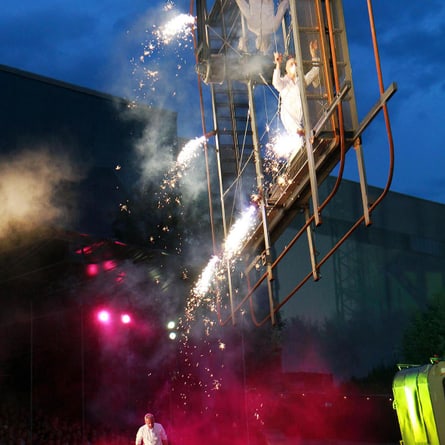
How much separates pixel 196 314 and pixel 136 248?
167 inches

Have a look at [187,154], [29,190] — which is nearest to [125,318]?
[29,190]

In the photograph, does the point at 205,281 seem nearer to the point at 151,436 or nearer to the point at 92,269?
the point at 92,269

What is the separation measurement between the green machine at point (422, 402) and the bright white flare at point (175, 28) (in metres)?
6.88

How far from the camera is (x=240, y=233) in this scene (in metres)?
9.62

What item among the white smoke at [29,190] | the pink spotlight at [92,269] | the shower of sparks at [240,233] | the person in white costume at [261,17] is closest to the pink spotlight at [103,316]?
the pink spotlight at [92,269]

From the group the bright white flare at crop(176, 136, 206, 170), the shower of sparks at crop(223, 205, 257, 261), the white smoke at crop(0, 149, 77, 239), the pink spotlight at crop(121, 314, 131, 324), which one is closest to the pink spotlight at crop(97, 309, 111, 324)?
the pink spotlight at crop(121, 314, 131, 324)

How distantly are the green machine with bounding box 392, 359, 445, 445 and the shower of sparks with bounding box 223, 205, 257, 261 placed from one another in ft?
9.49

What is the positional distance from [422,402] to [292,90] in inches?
174

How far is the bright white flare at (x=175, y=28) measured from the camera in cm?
1167

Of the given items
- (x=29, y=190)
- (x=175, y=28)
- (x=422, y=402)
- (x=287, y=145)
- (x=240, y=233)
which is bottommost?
(x=422, y=402)

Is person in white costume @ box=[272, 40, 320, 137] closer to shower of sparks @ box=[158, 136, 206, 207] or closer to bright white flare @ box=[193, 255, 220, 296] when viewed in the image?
bright white flare @ box=[193, 255, 220, 296]

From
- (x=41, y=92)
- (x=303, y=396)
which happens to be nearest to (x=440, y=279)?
(x=303, y=396)

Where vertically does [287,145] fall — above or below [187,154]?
below

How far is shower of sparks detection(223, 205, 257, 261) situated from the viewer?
30.0 feet
